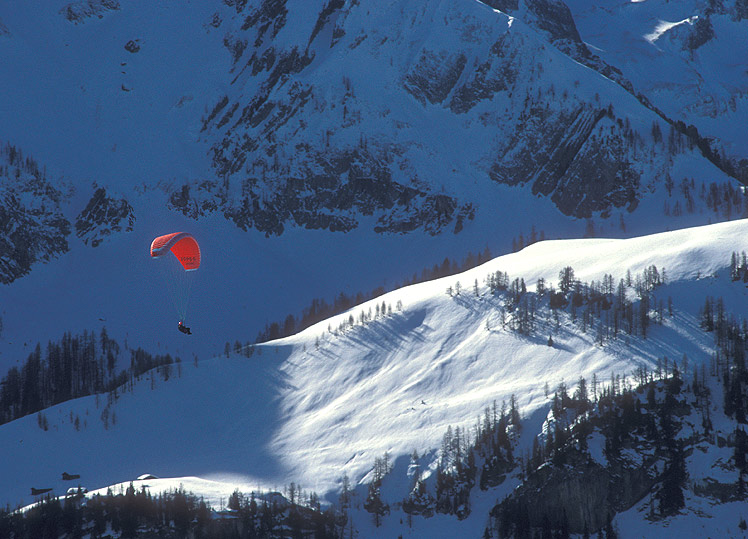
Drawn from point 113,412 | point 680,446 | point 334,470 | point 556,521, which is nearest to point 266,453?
point 334,470

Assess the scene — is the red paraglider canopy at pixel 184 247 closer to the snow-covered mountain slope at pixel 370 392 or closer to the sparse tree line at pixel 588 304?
the snow-covered mountain slope at pixel 370 392

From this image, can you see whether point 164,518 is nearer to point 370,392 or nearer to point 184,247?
point 184,247

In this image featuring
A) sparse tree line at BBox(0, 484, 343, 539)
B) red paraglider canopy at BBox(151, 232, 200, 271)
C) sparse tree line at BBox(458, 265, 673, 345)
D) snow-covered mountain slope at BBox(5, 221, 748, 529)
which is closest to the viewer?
red paraglider canopy at BBox(151, 232, 200, 271)

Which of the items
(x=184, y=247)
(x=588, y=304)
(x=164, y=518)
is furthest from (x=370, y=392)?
(x=184, y=247)

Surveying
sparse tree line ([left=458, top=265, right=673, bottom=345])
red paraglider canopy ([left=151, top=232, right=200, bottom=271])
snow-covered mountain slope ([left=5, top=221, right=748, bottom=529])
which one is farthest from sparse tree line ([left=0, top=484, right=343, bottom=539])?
sparse tree line ([left=458, top=265, right=673, bottom=345])

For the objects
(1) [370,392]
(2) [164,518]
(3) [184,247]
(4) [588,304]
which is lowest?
(2) [164,518]

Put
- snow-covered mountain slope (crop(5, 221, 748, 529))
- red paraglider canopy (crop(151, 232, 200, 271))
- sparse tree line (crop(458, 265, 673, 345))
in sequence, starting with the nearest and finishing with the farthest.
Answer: red paraglider canopy (crop(151, 232, 200, 271)) < snow-covered mountain slope (crop(5, 221, 748, 529)) < sparse tree line (crop(458, 265, 673, 345))

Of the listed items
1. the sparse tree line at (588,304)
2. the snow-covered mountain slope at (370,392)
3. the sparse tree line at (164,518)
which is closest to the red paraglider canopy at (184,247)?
the sparse tree line at (164,518)

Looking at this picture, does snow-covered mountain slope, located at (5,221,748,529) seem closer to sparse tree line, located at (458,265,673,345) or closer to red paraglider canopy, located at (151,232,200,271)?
sparse tree line, located at (458,265,673,345)
